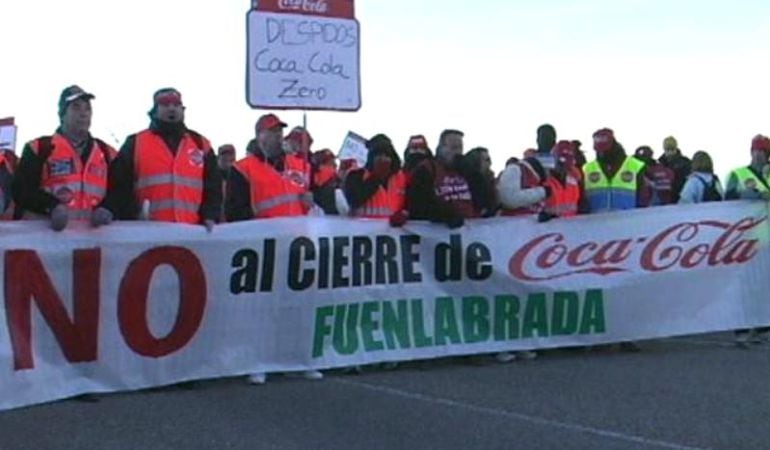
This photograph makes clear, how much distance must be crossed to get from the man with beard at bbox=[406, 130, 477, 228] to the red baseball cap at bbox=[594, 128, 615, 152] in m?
1.95

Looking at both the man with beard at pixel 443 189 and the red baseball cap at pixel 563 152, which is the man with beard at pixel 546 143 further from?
the man with beard at pixel 443 189

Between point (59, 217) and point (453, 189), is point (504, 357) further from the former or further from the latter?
point (59, 217)

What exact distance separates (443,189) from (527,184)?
2.83 feet

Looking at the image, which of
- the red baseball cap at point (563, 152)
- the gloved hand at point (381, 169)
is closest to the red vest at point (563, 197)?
the red baseball cap at point (563, 152)

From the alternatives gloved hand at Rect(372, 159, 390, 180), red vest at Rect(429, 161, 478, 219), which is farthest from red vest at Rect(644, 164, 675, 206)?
gloved hand at Rect(372, 159, 390, 180)

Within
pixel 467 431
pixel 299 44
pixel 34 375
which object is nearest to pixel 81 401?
pixel 34 375

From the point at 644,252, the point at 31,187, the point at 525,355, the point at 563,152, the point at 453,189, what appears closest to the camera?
the point at 31,187

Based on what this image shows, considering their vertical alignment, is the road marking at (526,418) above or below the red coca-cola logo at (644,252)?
below

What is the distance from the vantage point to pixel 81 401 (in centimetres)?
949

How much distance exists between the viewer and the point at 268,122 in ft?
36.3

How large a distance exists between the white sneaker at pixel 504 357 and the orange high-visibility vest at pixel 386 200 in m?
1.49

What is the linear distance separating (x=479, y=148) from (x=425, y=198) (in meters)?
0.90

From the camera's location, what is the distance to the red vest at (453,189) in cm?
1186

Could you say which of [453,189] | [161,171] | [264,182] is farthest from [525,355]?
[161,171]
